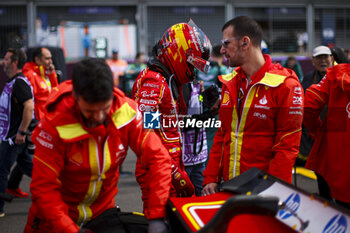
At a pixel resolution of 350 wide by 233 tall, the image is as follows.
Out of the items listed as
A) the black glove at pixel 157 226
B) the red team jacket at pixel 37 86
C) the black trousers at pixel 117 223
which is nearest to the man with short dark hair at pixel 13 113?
the red team jacket at pixel 37 86

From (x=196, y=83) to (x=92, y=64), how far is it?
6.58 ft

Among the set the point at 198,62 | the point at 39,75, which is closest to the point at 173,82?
the point at 198,62

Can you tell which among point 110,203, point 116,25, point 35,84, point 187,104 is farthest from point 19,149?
point 116,25

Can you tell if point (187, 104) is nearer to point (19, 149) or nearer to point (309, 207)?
point (309, 207)

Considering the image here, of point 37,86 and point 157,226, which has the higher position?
point 37,86

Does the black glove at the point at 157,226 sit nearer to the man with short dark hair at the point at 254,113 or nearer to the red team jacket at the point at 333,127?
the man with short dark hair at the point at 254,113

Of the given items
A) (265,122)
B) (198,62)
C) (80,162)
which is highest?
(198,62)

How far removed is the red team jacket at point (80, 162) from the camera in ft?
7.13

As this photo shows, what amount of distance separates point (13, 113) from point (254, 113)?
3.89 m

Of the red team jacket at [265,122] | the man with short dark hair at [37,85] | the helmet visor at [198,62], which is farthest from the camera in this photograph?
the man with short dark hair at [37,85]

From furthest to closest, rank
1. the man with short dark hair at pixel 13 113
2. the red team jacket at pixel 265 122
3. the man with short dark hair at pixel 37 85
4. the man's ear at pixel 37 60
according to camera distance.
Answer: the man's ear at pixel 37 60 → the man with short dark hair at pixel 37 85 → the man with short dark hair at pixel 13 113 → the red team jacket at pixel 265 122

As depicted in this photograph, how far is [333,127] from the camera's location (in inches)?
122

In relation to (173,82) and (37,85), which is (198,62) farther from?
(37,85)

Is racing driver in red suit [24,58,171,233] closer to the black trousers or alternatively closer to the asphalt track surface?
the black trousers
